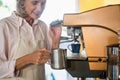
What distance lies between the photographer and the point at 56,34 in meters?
1.24

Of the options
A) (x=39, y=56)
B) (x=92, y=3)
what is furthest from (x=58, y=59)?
(x=92, y=3)

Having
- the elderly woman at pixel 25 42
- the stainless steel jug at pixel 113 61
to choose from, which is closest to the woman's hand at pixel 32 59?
the elderly woman at pixel 25 42

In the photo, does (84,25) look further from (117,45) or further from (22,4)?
(22,4)

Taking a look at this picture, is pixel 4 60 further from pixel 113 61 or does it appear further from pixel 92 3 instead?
pixel 92 3

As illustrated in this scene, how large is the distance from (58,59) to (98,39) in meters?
0.21

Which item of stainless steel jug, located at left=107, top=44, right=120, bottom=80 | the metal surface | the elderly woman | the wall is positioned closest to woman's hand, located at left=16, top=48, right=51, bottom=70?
the elderly woman

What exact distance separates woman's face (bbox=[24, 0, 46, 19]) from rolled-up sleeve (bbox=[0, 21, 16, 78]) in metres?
0.17

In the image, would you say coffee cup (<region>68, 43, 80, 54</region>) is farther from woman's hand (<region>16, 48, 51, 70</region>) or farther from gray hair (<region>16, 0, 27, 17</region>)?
gray hair (<region>16, 0, 27, 17</region>)

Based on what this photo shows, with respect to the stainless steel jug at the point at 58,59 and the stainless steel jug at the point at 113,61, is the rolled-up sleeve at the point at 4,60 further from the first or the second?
the stainless steel jug at the point at 113,61

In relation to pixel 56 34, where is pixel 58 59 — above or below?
below

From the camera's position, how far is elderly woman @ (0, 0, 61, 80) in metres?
1.05

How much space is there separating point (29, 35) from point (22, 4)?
6.4 inches

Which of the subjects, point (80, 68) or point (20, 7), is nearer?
point (80, 68)

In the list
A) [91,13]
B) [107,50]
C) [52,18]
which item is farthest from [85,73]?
[52,18]
